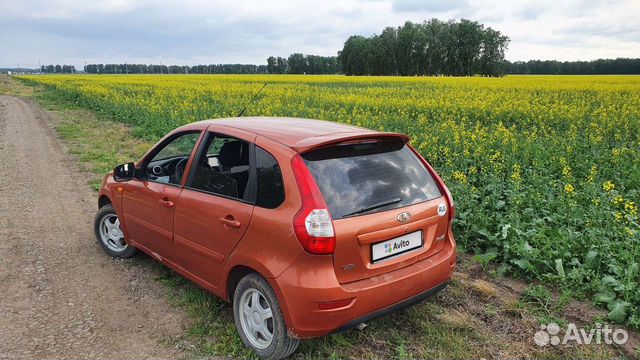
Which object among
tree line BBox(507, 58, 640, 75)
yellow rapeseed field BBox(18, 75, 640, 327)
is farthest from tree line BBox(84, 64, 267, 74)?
yellow rapeseed field BBox(18, 75, 640, 327)

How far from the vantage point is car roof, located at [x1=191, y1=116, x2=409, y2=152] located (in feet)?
10.1

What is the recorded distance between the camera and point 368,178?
3084mm

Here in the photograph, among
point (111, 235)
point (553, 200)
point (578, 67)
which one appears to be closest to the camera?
point (111, 235)

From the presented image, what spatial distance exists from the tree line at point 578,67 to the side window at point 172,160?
86.3m

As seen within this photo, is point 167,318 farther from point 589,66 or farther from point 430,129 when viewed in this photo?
point 589,66

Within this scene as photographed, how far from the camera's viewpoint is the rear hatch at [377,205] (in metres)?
2.86

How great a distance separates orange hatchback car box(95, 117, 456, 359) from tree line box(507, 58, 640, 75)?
8618cm

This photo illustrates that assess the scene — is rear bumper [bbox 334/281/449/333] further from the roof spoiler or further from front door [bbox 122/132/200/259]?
front door [bbox 122/132/200/259]

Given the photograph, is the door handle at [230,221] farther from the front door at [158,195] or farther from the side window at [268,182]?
the front door at [158,195]

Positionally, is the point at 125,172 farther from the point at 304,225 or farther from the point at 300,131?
the point at 304,225

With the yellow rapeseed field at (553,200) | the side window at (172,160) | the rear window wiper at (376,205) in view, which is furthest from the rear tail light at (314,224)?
the yellow rapeseed field at (553,200)

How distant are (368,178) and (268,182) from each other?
26.5 inches

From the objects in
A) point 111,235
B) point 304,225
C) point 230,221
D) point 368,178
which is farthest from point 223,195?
point 111,235

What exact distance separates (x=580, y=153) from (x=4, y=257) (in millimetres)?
9286
